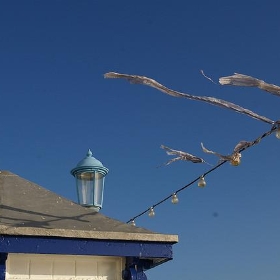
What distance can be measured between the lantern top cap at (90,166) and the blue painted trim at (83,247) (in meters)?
3.54

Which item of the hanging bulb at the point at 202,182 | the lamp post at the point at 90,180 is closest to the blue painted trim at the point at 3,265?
the hanging bulb at the point at 202,182

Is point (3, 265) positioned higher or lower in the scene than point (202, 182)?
lower

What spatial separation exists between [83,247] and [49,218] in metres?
0.51

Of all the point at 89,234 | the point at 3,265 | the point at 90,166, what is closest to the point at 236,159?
the point at 89,234

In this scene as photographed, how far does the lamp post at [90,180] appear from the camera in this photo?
8.89m

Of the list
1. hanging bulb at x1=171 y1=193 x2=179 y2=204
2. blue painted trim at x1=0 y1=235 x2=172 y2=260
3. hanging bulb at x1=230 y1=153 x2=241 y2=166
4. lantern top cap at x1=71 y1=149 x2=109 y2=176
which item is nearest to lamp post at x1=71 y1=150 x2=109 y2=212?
lantern top cap at x1=71 y1=149 x2=109 y2=176

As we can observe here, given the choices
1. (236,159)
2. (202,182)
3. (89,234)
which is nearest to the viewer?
(236,159)

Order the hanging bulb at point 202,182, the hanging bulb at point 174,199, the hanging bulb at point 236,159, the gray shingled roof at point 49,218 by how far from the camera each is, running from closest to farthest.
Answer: the hanging bulb at point 236,159 < the gray shingled roof at point 49,218 < the hanging bulb at point 202,182 < the hanging bulb at point 174,199

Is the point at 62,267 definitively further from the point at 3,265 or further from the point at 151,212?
the point at 151,212

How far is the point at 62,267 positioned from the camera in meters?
5.70

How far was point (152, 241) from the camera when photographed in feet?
18.8

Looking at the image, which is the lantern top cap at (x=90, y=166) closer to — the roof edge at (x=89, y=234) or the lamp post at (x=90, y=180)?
the lamp post at (x=90, y=180)

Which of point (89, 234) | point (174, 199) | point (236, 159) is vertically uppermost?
point (174, 199)

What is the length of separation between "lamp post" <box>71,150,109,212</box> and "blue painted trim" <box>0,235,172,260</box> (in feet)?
10.3
